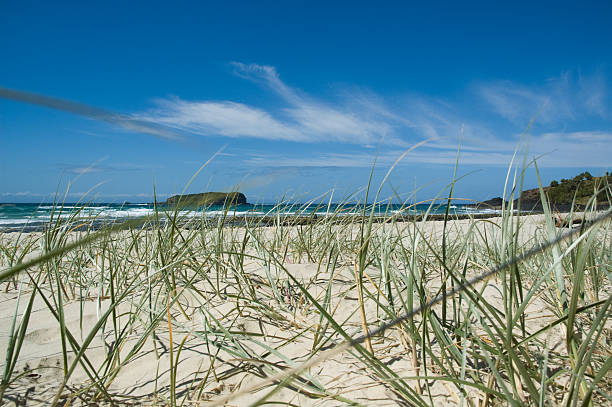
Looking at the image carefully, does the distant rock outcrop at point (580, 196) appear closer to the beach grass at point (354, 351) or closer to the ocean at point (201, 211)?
the beach grass at point (354, 351)

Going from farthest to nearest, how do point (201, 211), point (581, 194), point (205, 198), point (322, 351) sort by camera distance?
point (581, 194)
point (201, 211)
point (322, 351)
point (205, 198)

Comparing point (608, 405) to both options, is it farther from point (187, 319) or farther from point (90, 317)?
point (90, 317)

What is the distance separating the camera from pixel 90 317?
1.44 meters

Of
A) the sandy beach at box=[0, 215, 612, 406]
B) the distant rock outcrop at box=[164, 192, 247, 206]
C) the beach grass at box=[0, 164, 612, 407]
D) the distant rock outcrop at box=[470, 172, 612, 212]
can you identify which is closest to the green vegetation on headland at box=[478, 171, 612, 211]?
the distant rock outcrop at box=[470, 172, 612, 212]

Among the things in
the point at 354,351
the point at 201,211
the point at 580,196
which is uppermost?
the point at 580,196

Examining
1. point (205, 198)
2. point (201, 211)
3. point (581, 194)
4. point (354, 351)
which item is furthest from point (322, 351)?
point (581, 194)

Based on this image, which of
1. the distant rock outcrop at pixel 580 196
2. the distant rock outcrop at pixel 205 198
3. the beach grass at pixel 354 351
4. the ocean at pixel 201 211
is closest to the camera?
the beach grass at pixel 354 351

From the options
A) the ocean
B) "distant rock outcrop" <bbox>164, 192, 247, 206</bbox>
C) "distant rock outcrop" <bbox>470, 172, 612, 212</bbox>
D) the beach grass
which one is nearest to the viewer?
the beach grass

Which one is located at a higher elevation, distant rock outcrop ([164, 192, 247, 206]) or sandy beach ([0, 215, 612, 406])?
distant rock outcrop ([164, 192, 247, 206])

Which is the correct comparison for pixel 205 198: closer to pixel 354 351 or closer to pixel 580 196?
pixel 354 351

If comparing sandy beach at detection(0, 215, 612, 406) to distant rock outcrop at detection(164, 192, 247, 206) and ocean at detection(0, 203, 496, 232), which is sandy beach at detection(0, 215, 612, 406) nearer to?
distant rock outcrop at detection(164, 192, 247, 206)

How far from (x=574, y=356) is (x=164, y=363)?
1082 millimetres

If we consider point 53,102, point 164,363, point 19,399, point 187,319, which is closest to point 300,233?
point 187,319

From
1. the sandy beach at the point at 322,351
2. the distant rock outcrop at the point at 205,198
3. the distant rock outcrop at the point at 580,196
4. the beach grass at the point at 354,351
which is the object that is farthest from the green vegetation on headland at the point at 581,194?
the distant rock outcrop at the point at 205,198
